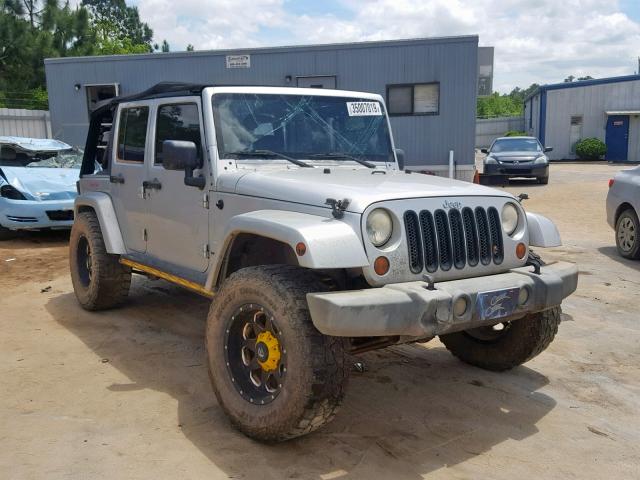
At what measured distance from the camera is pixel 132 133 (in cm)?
525

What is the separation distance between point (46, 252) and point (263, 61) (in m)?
8.12

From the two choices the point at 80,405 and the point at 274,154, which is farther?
the point at 274,154

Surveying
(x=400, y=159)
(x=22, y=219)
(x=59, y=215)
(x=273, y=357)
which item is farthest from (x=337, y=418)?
(x=22, y=219)

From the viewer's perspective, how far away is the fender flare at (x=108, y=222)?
5.36 m

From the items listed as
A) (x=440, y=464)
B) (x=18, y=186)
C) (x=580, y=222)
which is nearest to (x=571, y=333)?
(x=440, y=464)

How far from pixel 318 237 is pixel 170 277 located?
1984 mm

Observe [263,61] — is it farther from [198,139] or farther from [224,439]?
[224,439]

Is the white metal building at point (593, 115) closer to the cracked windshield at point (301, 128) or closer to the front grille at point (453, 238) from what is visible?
the cracked windshield at point (301, 128)

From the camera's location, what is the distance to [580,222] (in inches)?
453

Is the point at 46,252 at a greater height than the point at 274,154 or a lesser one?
lesser

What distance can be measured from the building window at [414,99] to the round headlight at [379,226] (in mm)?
11848

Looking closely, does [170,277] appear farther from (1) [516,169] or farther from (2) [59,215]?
(1) [516,169]

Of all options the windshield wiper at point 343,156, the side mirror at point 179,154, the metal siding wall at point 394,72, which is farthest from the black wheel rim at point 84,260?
the metal siding wall at point 394,72

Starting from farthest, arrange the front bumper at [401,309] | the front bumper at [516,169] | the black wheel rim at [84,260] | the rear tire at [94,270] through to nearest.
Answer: the front bumper at [516,169] < the black wheel rim at [84,260] < the rear tire at [94,270] < the front bumper at [401,309]
